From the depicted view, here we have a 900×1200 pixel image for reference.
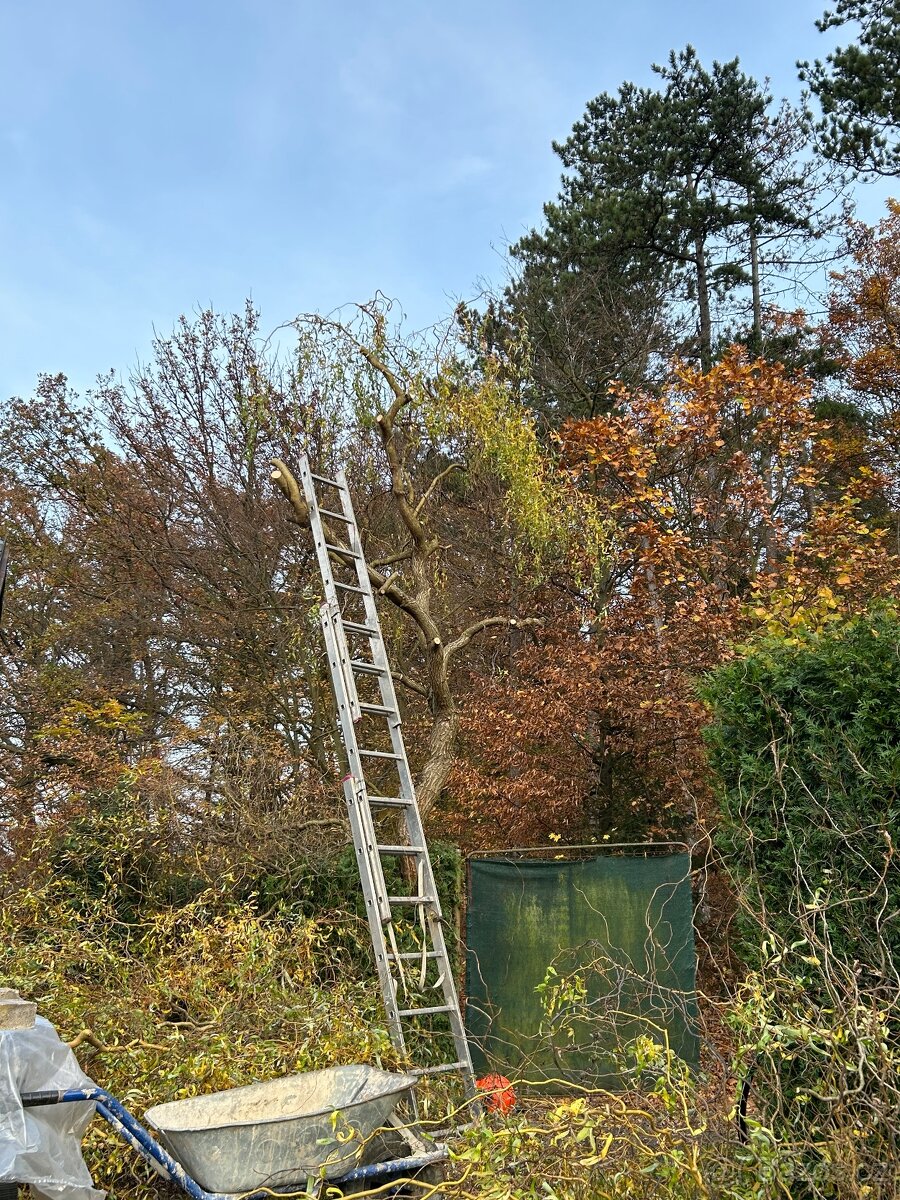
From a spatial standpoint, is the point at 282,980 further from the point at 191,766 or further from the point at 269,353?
the point at 269,353

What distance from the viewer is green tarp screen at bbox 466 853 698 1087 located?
645 centimetres

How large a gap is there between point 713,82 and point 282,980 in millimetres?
14430

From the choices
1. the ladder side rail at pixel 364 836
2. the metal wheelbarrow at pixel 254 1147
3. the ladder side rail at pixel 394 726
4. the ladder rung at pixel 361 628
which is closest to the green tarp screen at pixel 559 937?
the ladder side rail at pixel 394 726

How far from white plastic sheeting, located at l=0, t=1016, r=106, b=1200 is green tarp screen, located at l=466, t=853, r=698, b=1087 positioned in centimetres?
355

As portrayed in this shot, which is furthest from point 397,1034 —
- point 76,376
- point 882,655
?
point 76,376

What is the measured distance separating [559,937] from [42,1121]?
421cm

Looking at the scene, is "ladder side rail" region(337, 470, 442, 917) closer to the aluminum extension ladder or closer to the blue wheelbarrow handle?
the aluminum extension ladder

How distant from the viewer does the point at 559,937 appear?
22.4 ft

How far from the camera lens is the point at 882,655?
154 inches

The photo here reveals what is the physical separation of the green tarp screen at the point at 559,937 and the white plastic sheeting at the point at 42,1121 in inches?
140

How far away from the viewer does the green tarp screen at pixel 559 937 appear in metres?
6.45

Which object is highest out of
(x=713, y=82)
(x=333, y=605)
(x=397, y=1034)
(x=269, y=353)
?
(x=713, y=82)

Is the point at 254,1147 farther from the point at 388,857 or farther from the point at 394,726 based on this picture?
the point at 388,857

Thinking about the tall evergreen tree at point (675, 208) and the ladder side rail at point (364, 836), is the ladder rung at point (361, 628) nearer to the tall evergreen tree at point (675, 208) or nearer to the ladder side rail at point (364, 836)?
the ladder side rail at point (364, 836)
